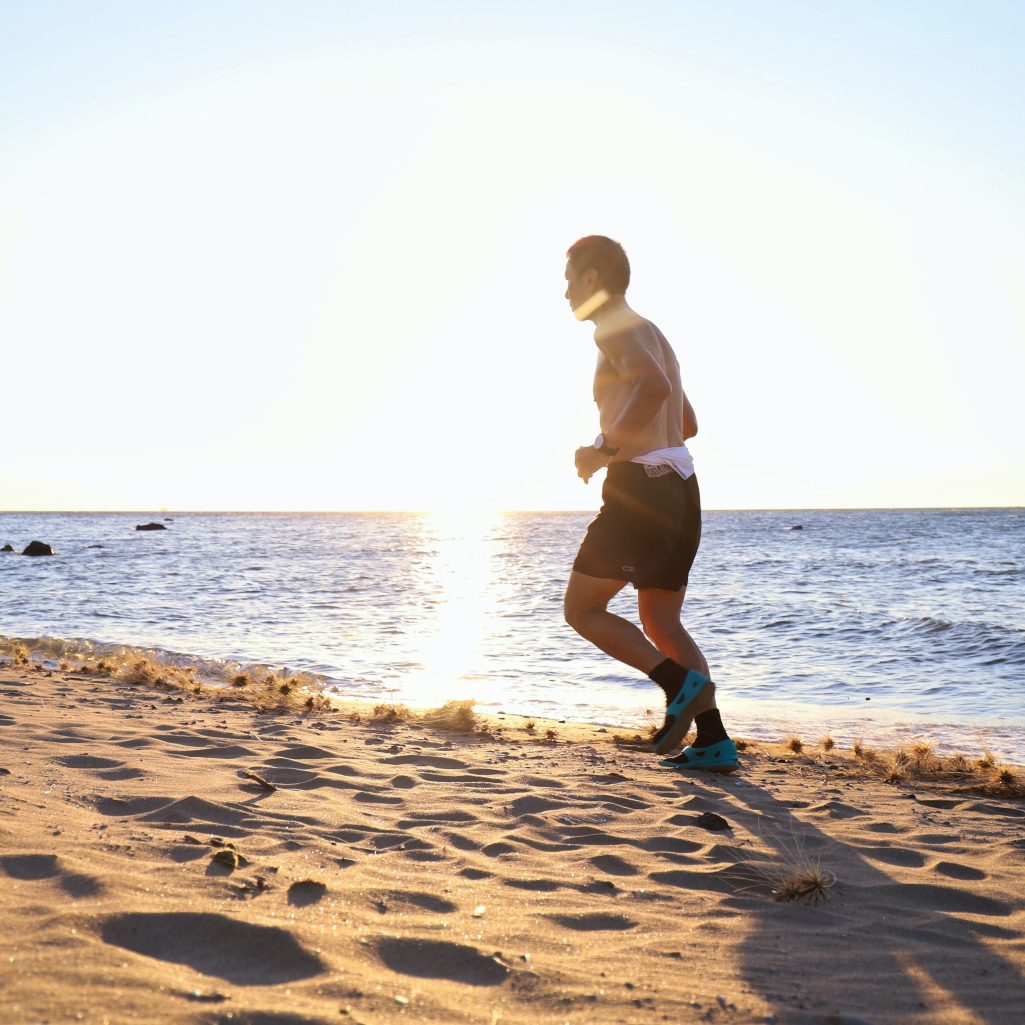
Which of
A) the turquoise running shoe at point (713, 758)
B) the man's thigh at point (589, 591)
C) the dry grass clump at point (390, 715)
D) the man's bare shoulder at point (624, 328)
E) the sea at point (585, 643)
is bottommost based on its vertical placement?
the sea at point (585, 643)

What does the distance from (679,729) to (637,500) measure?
0.93m

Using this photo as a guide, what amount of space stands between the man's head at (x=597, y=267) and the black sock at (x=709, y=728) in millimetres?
1876

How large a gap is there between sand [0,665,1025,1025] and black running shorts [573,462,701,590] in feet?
2.92

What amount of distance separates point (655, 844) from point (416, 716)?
282 centimetres

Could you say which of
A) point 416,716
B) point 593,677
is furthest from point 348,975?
point 593,677

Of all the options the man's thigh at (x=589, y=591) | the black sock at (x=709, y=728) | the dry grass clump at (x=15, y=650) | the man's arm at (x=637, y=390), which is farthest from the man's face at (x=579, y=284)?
the dry grass clump at (x=15, y=650)

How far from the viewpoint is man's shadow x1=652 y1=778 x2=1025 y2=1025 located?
59.2 inches

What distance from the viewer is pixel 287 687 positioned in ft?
18.3

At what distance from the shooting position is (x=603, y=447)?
10.9 ft

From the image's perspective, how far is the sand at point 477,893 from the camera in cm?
141

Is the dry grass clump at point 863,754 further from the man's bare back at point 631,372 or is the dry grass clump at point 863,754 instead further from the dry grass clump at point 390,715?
the dry grass clump at point 390,715

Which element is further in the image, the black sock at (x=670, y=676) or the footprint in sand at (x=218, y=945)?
the black sock at (x=670, y=676)

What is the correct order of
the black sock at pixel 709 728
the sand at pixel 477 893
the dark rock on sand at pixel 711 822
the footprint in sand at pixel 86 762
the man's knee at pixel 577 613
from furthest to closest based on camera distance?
1. the black sock at pixel 709 728
2. the man's knee at pixel 577 613
3. the footprint in sand at pixel 86 762
4. the dark rock on sand at pixel 711 822
5. the sand at pixel 477 893

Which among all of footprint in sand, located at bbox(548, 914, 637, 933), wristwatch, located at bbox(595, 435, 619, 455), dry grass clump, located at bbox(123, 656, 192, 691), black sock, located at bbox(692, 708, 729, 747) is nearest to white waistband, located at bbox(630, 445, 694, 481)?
wristwatch, located at bbox(595, 435, 619, 455)
